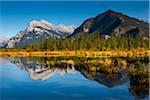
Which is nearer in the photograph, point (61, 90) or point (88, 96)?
point (88, 96)

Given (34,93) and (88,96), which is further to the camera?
(34,93)

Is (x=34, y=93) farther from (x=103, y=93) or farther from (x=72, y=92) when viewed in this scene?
(x=103, y=93)

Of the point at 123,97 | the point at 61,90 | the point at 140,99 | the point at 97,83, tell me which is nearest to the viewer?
the point at 140,99

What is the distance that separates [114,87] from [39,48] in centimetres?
10945

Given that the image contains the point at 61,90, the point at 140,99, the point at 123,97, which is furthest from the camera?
the point at 61,90

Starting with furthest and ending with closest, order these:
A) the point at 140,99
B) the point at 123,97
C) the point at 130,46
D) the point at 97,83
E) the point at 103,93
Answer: the point at 130,46 → the point at 97,83 → the point at 103,93 → the point at 123,97 → the point at 140,99

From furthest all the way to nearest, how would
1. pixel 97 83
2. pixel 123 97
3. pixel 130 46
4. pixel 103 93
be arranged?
pixel 130 46
pixel 97 83
pixel 103 93
pixel 123 97

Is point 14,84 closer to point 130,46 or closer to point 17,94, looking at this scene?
point 17,94

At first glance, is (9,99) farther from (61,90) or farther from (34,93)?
(61,90)

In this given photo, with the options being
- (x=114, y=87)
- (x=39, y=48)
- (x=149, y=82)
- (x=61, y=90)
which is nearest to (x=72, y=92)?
(x=61, y=90)

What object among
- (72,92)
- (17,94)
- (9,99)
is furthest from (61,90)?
(9,99)

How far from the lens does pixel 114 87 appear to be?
A: 101 feet

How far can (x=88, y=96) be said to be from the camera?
2623 cm

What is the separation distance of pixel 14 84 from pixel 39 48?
104 metres
